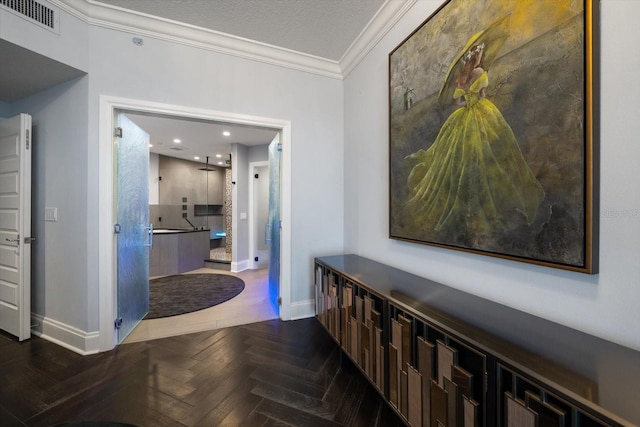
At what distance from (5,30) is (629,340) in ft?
12.6

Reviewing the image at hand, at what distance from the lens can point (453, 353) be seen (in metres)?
0.99

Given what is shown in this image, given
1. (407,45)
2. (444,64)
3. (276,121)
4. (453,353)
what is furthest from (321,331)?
(407,45)

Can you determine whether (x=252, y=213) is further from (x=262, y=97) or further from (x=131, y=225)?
(x=262, y=97)

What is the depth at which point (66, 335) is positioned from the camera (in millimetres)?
2258

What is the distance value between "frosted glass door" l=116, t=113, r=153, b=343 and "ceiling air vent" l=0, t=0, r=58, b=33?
719 mm

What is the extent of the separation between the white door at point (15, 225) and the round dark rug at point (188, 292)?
1059 millimetres

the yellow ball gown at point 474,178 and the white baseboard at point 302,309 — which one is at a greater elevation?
the yellow ball gown at point 474,178

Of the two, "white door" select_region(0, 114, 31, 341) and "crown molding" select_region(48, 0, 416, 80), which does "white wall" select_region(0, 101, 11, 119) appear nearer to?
"white door" select_region(0, 114, 31, 341)

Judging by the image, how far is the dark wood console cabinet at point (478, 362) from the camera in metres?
0.68

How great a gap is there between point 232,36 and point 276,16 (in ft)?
1.90

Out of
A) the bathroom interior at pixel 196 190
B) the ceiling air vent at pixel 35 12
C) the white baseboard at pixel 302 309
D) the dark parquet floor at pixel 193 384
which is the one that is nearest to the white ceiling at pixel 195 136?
the bathroom interior at pixel 196 190

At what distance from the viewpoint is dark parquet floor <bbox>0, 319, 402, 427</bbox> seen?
1507 millimetres

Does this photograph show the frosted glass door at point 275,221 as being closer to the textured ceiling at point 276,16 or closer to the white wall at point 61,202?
the textured ceiling at point 276,16

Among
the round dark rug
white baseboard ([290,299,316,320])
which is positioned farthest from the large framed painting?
the round dark rug
